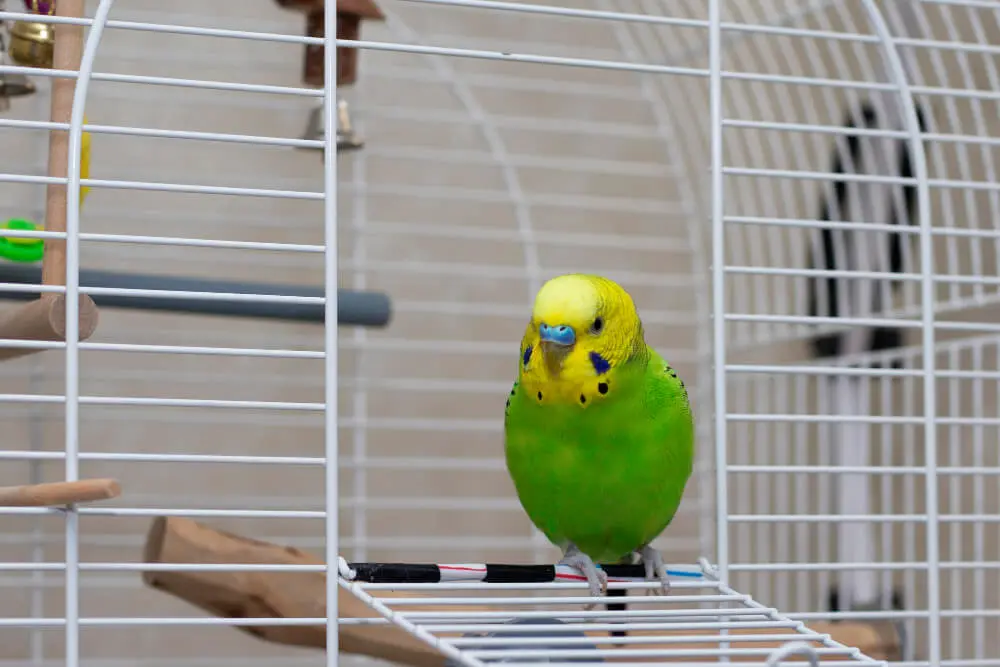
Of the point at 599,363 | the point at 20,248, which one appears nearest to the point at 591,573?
the point at 599,363

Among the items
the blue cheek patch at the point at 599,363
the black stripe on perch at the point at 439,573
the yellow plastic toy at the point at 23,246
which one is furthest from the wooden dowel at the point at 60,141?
the blue cheek patch at the point at 599,363

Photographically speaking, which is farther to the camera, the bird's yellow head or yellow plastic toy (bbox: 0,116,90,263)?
yellow plastic toy (bbox: 0,116,90,263)

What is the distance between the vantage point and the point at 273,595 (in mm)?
1672

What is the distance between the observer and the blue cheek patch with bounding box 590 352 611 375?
1.29 m

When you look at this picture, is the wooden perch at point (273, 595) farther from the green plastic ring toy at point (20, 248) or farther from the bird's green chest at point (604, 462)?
the green plastic ring toy at point (20, 248)

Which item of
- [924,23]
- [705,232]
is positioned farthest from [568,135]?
[924,23]

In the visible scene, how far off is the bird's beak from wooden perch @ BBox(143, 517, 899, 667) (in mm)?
518

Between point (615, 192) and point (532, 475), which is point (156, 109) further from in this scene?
point (532, 475)

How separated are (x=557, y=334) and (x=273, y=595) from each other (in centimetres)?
66

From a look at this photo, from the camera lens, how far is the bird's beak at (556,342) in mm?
1242

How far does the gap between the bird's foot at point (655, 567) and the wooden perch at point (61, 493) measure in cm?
60

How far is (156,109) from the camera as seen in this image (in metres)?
2.58

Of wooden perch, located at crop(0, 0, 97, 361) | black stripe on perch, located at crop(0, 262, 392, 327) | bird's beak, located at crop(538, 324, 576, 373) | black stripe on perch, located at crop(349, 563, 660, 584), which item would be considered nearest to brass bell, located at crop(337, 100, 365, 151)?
black stripe on perch, located at crop(0, 262, 392, 327)

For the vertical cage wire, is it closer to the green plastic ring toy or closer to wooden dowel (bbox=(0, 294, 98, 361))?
wooden dowel (bbox=(0, 294, 98, 361))
